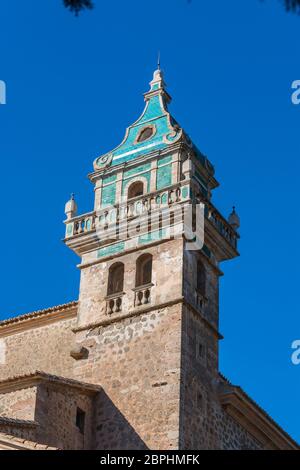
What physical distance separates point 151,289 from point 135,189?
136 inches

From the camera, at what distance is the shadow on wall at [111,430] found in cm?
2302

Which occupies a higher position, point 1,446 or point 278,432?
point 278,432

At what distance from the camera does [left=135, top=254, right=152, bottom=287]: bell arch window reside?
2548cm

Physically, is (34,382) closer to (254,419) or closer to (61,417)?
(61,417)

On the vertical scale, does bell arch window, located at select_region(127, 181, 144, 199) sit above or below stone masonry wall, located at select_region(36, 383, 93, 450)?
above

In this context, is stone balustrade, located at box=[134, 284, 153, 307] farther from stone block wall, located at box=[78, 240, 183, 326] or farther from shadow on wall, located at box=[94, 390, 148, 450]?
shadow on wall, located at box=[94, 390, 148, 450]

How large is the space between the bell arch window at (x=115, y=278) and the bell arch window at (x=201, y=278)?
1.82m

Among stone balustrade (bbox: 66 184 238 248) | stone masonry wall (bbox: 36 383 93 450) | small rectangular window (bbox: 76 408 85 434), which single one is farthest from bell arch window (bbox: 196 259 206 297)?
small rectangular window (bbox: 76 408 85 434)

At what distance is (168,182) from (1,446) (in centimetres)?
1154

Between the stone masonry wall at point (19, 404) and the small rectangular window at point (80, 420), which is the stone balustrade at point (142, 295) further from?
the stone masonry wall at point (19, 404)

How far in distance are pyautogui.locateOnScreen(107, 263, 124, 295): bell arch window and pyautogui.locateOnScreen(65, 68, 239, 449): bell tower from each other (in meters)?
0.03
